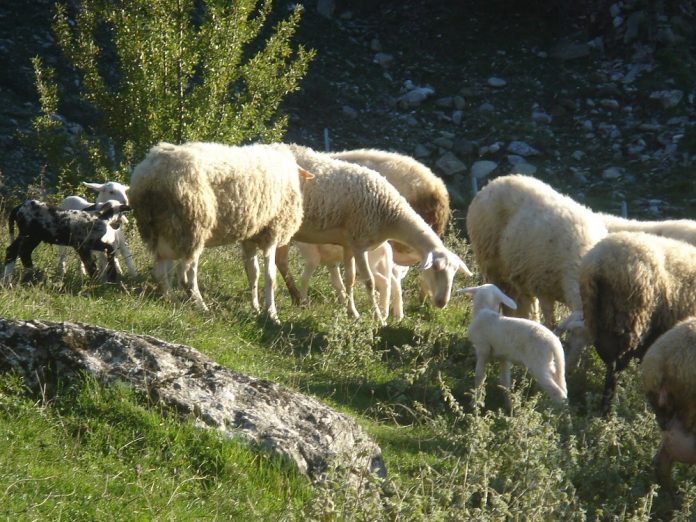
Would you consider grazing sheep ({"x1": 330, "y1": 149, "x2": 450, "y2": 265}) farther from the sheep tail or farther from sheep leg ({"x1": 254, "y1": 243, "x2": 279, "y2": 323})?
the sheep tail

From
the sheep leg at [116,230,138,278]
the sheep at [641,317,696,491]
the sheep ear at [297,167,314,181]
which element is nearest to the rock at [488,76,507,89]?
the sheep ear at [297,167,314,181]

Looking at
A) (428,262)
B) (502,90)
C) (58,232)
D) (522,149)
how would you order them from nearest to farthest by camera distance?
(58,232)
(428,262)
(522,149)
(502,90)

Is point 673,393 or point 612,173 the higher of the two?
point 673,393

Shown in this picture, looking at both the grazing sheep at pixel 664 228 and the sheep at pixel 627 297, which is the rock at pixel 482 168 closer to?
the grazing sheep at pixel 664 228

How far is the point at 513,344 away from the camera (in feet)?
27.2

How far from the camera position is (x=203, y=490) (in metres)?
5.20

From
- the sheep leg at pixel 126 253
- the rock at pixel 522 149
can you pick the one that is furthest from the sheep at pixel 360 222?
the rock at pixel 522 149

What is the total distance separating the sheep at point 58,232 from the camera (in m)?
9.30

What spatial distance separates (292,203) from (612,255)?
10.8 feet

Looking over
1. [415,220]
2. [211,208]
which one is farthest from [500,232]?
[211,208]

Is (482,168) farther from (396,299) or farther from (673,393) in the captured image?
(673,393)

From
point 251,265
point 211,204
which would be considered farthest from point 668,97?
point 211,204

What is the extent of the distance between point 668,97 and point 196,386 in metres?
21.8

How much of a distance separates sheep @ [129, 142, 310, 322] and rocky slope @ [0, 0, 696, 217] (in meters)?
11.6
